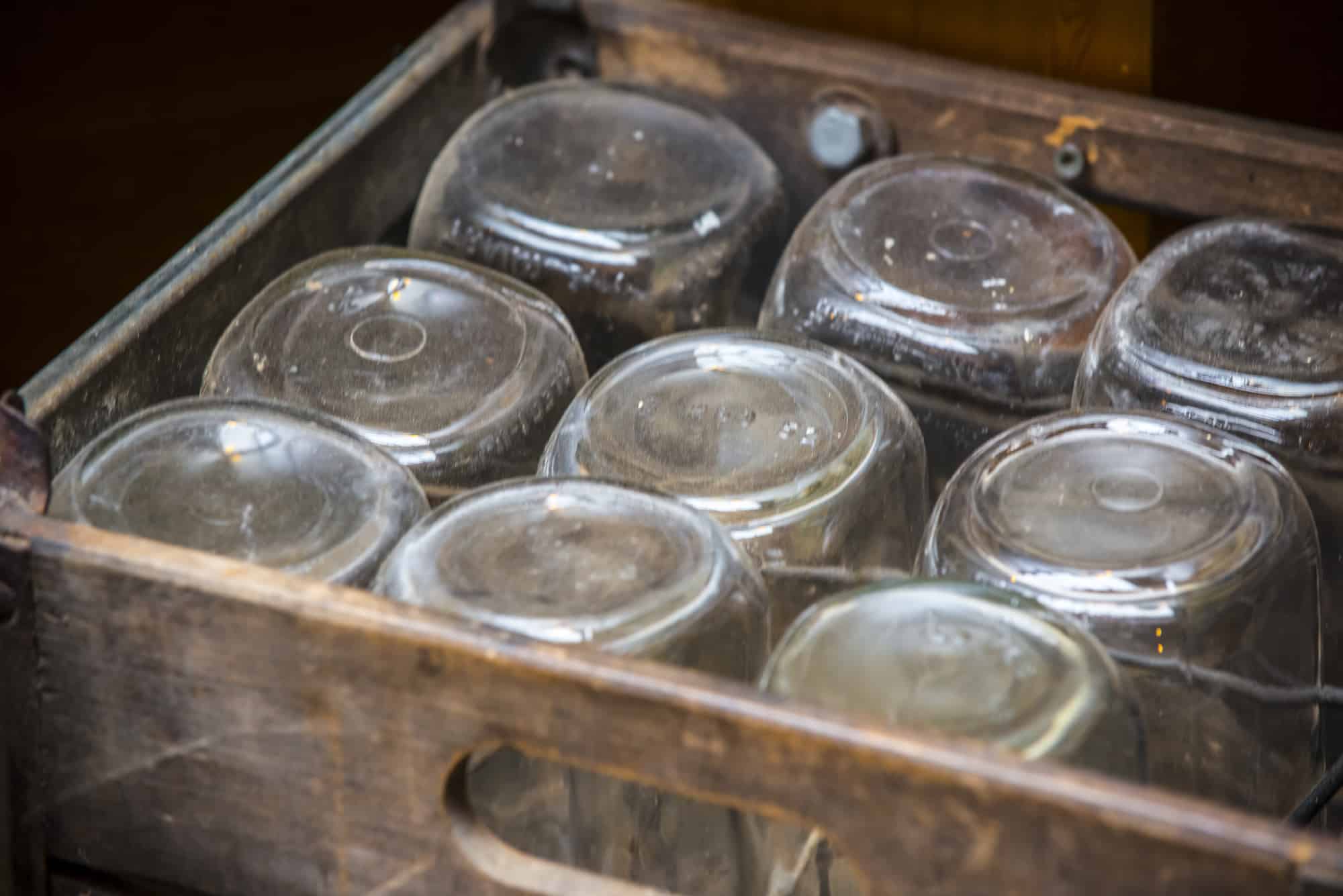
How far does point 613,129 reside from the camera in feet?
3.45

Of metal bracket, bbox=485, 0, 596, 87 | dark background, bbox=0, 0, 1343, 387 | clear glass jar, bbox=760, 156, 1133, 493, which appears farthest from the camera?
dark background, bbox=0, 0, 1343, 387

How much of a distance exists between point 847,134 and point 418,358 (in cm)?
37

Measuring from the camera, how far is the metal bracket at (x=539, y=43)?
3.71ft

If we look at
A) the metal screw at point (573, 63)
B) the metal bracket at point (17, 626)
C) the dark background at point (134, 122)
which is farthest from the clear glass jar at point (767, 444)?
the dark background at point (134, 122)

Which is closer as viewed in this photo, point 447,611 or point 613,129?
point 447,611

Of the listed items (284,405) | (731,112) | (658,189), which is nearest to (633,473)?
(284,405)

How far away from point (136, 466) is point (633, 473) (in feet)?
0.71

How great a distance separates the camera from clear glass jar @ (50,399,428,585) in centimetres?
68

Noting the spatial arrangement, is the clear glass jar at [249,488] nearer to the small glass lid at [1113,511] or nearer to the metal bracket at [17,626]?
the metal bracket at [17,626]

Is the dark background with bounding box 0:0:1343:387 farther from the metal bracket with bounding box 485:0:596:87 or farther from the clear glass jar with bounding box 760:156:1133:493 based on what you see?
the clear glass jar with bounding box 760:156:1133:493

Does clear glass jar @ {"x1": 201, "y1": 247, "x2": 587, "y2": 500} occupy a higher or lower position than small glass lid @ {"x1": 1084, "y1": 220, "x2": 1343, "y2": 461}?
lower

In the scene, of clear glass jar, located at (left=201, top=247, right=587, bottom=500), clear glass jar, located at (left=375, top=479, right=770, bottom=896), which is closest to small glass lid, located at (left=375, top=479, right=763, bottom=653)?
clear glass jar, located at (left=375, top=479, right=770, bottom=896)

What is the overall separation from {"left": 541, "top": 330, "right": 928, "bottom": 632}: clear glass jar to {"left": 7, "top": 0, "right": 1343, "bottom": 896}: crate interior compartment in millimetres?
155

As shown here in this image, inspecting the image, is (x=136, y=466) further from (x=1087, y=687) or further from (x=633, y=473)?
(x=1087, y=687)
